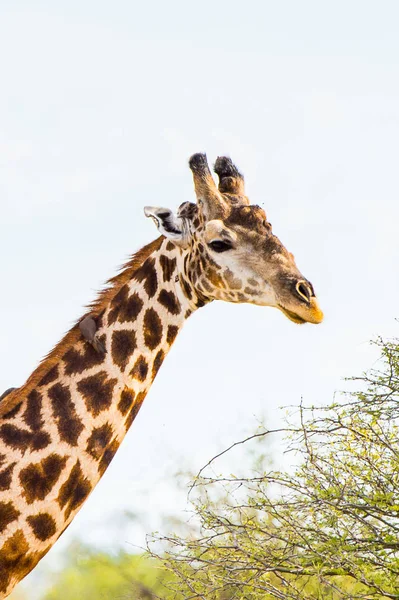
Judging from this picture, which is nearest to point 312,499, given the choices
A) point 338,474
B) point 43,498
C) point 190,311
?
point 338,474

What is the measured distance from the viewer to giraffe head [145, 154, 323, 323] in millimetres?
7035

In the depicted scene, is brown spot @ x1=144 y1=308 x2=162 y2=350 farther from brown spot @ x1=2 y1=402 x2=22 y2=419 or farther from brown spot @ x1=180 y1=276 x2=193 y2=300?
brown spot @ x1=2 y1=402 x2=22 y2=419

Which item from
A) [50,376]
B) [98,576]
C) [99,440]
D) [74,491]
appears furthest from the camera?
[98,576]

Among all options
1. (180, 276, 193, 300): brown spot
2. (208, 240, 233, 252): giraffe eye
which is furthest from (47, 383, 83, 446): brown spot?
(208, 240, 233, 252): giraffe eye

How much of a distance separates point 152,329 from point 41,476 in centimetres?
133

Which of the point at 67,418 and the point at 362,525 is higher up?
the point at 362,525

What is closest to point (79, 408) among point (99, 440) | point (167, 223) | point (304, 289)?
point (99, 440)

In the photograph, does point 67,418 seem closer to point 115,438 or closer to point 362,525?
point 115,438

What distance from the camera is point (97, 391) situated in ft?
24.2

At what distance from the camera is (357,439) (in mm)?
8758

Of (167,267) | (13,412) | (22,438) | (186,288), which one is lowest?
(22,438)

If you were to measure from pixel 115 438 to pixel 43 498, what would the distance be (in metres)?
0.68

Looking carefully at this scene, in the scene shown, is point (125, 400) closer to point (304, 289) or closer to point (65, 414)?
point (65, 414)

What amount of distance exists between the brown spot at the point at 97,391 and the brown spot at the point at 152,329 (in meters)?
0.39
